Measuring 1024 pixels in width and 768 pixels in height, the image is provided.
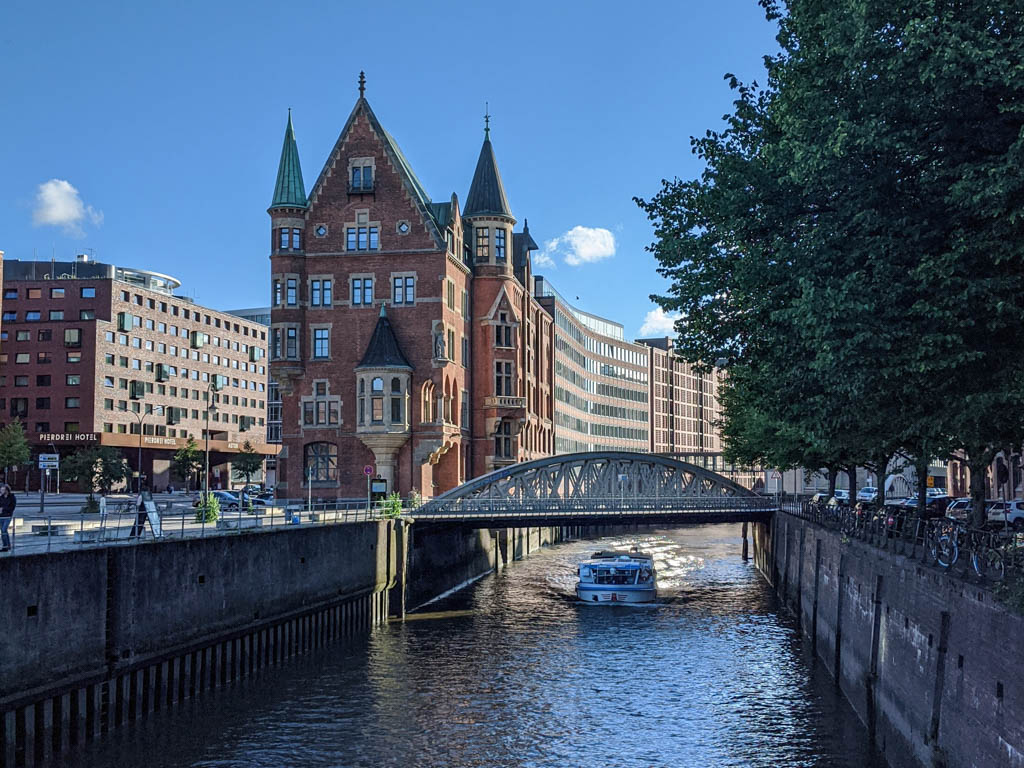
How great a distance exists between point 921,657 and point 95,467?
3577 inches

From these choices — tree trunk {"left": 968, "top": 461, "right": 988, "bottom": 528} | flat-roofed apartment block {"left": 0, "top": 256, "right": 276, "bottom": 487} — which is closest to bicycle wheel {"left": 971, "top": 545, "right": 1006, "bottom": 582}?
tree trunk {"left": 968, "top": 461, "right": 988, "bottom": 528}

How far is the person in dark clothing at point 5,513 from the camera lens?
98.1 ft

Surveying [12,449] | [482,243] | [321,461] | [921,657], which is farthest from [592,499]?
[12,449]

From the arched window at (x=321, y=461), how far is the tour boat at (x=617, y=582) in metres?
19.8

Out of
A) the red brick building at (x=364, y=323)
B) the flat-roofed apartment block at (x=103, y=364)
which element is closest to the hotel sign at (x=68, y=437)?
the flat-roofed apartment block at (x=103, y=364)

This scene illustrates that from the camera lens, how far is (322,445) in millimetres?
76375

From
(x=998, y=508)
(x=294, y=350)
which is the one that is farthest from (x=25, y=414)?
(x=998, y=508)

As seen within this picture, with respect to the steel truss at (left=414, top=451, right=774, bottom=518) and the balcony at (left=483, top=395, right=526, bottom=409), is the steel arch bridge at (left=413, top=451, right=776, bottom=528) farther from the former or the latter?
the balcony at (left=483, top=395, right=526, bottom=409)

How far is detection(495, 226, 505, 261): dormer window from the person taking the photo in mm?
82863

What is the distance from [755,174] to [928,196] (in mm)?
5437

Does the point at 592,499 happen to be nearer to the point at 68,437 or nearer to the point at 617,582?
the point at 617,582

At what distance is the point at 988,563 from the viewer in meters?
23.6

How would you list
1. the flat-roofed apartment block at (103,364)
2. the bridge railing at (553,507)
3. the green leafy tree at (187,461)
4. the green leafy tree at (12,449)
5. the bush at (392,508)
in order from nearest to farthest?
the bush at (392,508) → the bridge railing at (553,507) → the green leafy tree at (12,449) → the flat-roofed apartment block at (103,364) → the green leafy tree at (187,461)

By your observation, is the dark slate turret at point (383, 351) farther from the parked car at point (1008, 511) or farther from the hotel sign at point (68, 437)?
the hotel sign at point (68, 437)
